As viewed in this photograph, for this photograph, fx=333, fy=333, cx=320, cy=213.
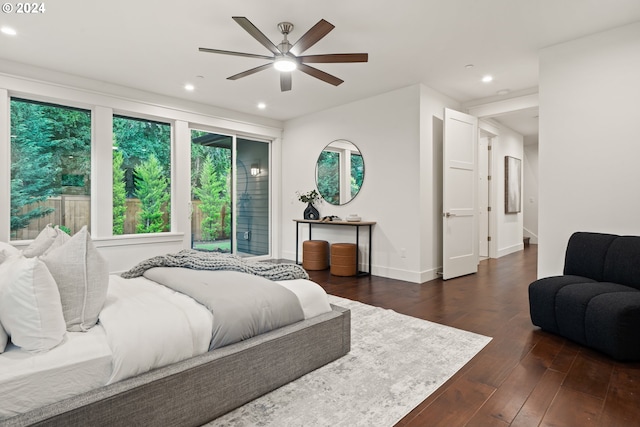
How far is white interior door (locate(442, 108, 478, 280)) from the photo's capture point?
15.5ft

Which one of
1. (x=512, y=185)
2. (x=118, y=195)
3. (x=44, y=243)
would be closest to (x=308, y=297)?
(x=44, y=243)

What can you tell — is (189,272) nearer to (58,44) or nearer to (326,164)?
(58,44)

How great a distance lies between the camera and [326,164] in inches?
230

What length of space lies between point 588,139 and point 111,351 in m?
4.10

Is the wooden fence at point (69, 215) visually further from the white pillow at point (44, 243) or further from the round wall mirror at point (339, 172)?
the round wall mirror at point (339, 172)

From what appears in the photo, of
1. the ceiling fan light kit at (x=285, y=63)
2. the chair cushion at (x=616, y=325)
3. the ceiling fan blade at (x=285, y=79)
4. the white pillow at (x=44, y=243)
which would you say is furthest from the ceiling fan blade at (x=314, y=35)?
the chair cushion at (x=616, y=325)

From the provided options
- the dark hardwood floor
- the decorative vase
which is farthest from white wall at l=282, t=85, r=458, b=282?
the dark hardwood floor

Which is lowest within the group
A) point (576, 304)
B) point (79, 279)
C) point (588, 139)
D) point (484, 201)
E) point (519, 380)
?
point (519, 380)

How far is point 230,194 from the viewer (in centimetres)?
604

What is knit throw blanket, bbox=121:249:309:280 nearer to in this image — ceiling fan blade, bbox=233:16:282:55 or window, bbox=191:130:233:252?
ceiling fan blade, bbox=233:16:282:55

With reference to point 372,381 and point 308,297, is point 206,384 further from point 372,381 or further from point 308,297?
point 372,381

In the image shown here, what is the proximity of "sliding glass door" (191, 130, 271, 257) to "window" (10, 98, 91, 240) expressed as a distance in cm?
150

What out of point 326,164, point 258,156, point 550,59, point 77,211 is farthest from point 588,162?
point 77,211

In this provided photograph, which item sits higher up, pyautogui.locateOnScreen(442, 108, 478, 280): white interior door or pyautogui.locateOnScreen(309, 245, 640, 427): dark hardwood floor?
pyautogui.locateOnScreen(442, 108, 478, 280): white interior door
